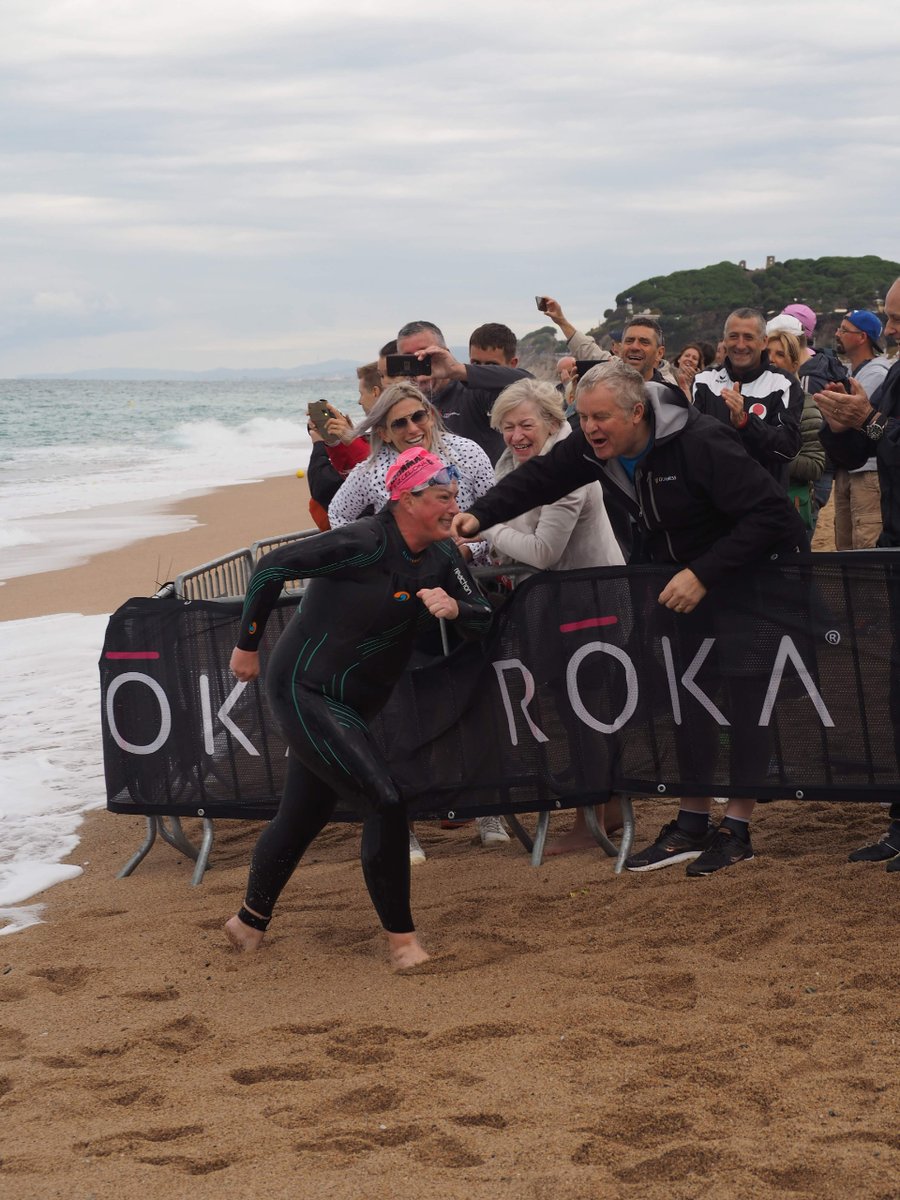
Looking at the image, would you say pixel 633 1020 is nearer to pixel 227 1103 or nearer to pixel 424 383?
pixel 227 1103

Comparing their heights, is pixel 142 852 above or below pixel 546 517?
below

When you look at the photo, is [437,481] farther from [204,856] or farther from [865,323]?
[865,323]

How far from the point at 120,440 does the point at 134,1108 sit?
50.0 m

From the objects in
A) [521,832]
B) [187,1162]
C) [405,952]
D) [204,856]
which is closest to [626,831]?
[521,832]

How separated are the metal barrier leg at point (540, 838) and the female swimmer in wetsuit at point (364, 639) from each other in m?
1.13

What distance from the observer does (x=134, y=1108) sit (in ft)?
13.7

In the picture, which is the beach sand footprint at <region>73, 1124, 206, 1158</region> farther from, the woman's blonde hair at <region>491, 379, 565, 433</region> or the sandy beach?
the woman's blonde hair at <region>491, 379, 565, 433</region>

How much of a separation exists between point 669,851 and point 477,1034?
6.03 ft

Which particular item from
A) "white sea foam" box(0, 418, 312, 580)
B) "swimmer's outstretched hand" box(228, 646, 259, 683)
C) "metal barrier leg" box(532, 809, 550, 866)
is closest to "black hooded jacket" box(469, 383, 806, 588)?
"metal barrier leg" box(532, 809, 550, 866)

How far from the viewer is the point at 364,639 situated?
17.3 ft

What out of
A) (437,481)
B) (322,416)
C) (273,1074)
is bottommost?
(273,1074)

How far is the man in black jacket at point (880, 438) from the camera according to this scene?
5.82 meters

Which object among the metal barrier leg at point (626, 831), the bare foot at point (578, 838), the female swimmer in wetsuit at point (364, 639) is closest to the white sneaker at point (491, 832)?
the bare foot at point (578, 838)

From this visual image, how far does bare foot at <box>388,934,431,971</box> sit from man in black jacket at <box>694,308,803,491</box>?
2.91m
